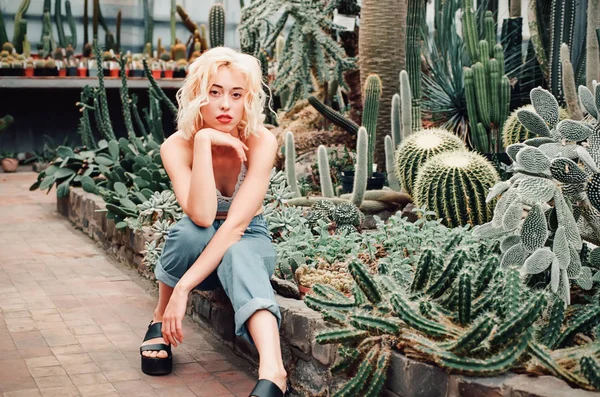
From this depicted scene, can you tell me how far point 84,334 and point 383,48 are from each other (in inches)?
119

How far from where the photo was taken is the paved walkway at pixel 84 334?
124 inches

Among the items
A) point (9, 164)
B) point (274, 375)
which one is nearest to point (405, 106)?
point (274, 375)

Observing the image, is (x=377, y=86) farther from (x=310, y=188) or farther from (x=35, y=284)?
(x=35, y=284)

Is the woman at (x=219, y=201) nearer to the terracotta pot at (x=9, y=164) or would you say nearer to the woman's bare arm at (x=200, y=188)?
the woman's bare arm at (x=200, y=188)

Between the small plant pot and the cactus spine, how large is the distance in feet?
18.5

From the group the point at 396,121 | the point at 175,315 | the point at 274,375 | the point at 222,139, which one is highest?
the point at 222,139

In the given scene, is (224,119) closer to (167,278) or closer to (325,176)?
(167,278)

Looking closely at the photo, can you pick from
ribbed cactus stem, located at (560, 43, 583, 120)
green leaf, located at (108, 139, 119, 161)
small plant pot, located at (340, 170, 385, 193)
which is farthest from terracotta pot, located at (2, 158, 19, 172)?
ribbed cactus stem, located at (560, 43, 583, 120)

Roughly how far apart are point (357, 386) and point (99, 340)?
4.94 ft

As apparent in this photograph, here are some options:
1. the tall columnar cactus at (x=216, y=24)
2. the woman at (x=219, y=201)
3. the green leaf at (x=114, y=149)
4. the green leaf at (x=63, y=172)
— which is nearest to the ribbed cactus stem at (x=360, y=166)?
the woman at (x=219, y=201)

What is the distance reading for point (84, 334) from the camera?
12.3ft

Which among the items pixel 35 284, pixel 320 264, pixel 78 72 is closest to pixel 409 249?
→ pixel 320 264

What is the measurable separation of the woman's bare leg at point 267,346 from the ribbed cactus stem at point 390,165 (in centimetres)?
243

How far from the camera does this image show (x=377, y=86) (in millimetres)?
5164
